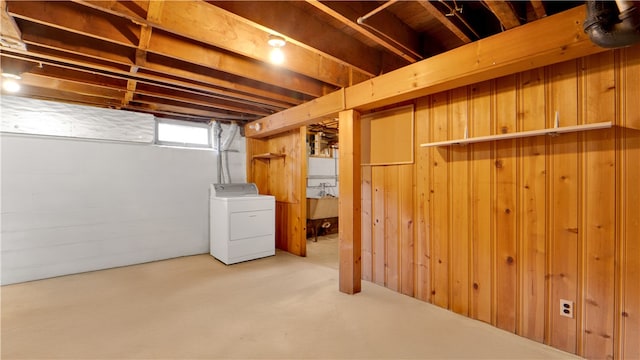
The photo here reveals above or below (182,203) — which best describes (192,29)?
above

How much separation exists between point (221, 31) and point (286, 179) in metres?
2.76

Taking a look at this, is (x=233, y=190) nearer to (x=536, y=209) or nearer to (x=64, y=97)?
(x=64, y=97)

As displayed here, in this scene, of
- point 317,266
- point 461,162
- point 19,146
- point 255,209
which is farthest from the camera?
point 255,209

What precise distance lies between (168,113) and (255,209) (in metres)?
1.86

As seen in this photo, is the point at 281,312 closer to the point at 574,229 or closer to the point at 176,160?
the point at 574,229

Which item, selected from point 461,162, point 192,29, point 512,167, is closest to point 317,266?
point 461,162

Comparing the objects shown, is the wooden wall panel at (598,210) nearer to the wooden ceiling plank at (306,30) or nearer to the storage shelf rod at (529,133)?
the storage shelf rod at (529,133)

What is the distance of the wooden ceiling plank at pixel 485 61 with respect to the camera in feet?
5.13

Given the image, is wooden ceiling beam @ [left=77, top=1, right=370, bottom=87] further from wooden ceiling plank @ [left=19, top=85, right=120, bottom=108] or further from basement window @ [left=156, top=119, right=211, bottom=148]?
basement window @ [left=156, top=119, right=211, bottom=148]

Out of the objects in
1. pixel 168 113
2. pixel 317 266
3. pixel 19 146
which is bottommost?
pixel 317 266

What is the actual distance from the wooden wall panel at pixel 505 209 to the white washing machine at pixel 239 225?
2.91 metres

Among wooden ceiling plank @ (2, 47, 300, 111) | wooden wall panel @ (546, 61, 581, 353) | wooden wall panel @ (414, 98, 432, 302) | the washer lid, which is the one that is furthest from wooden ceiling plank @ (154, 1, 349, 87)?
the washer lid

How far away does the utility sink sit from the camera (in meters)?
5.15

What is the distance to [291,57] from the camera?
235 cm
